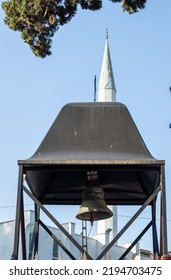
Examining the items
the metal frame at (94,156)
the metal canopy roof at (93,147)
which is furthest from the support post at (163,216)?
the metal canopy roof at (93,147)

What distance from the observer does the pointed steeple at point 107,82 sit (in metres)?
63.2

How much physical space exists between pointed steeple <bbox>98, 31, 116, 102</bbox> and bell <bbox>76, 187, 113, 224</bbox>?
184ft

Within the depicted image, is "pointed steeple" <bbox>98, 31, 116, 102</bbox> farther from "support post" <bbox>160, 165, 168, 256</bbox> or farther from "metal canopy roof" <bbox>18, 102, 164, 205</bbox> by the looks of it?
"support post" <bbox>160, 165, 168, 256</bbox>

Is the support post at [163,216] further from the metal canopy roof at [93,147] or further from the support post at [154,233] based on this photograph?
the support post at [154,233]

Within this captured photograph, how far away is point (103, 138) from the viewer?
20.0ft

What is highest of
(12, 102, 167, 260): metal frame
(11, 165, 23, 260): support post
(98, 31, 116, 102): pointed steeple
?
(98, 31, 116, 102): pointed steeple

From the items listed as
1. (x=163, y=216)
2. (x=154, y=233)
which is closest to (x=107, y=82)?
(x=154, y=233)

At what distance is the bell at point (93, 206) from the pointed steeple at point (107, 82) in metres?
55.9

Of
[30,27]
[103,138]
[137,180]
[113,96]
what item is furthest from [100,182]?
[113,96]

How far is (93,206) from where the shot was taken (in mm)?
6543

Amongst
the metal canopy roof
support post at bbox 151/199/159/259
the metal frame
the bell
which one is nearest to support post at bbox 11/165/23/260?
the metal frame

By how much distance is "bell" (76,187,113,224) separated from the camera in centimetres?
656
